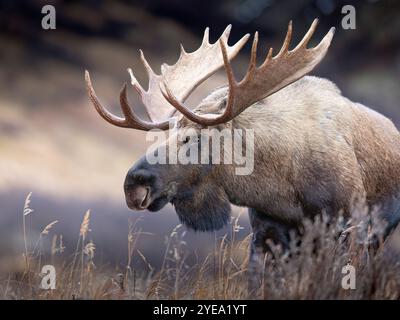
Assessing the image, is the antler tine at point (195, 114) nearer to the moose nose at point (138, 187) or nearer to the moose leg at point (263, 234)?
the moose nose at point (138, 187)

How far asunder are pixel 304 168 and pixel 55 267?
2038 mm

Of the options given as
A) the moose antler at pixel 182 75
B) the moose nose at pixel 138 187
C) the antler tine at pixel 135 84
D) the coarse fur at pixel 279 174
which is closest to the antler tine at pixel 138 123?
the moose antler at pixel 182 75

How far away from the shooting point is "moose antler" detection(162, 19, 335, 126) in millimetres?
4988

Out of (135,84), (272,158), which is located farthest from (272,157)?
(135,84)

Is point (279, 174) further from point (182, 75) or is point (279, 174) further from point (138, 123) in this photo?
point (182, 75)

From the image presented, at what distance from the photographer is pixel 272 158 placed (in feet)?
17.1

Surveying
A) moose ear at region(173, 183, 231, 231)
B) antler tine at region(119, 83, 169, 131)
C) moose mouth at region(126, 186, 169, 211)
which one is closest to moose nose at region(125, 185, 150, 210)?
moose mouth at region(126, 186, 169, 211)

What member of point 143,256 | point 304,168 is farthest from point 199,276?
point 304,168

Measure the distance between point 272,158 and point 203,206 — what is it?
64 centimetres

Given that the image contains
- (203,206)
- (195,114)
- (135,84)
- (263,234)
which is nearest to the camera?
(195,114)

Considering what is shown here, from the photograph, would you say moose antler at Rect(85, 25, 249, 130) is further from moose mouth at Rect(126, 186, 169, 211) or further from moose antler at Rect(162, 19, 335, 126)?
moose mouth at Rect(126, 186, 169, 211)

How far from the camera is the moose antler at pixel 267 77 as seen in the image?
16.4 ft

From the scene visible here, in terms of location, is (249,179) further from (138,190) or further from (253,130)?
(138,190)
